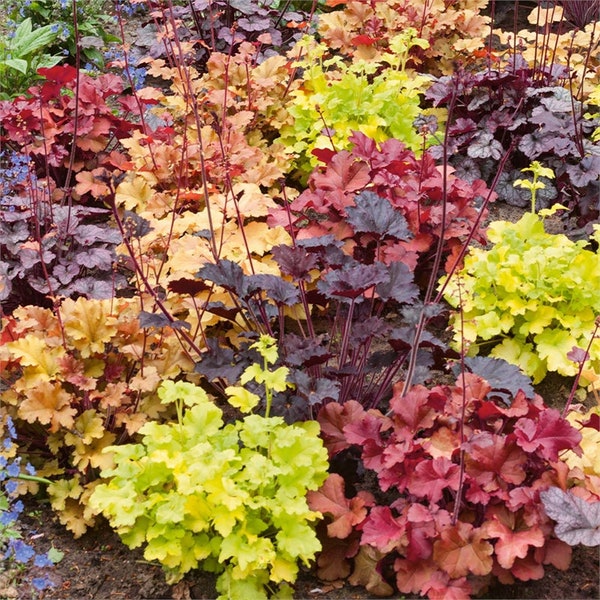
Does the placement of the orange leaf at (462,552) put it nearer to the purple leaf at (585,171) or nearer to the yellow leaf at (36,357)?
the yellow leaf at (36,357)

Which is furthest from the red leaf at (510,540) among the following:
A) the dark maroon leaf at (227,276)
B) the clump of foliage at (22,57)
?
the clump of foliage at (22,57)

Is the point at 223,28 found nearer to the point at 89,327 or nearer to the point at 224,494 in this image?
the point at 89,327

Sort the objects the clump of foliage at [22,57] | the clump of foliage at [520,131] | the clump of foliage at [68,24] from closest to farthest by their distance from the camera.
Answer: the clump of foliage at [520,131] < the clump of foliage at [22,57] < the clump of foliage at [68,24]

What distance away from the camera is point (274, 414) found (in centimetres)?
296

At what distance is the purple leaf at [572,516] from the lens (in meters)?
2.45

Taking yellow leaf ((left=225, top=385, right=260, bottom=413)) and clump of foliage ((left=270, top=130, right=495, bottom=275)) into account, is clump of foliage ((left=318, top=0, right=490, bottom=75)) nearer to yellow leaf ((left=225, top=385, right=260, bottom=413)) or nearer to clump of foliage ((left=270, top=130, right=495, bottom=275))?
clump of foliage ((left=270, top=130, right=495, bottom=275))

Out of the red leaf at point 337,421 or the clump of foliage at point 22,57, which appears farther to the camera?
the clump of foliage at point 22,57

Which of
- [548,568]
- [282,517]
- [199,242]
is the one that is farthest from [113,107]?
[548,568]

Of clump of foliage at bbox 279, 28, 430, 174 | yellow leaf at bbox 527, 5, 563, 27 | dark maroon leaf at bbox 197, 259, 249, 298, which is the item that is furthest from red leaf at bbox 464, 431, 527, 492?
yellow leaf at bbox 527, 5, 563, 27

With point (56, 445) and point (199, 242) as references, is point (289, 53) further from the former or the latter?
point (56, 445)

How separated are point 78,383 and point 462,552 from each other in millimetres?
1458

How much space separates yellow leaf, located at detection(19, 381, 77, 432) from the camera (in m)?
2.94

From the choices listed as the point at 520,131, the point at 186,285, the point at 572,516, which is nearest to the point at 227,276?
the point at 186,285

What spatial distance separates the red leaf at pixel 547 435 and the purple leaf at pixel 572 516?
13 cm
